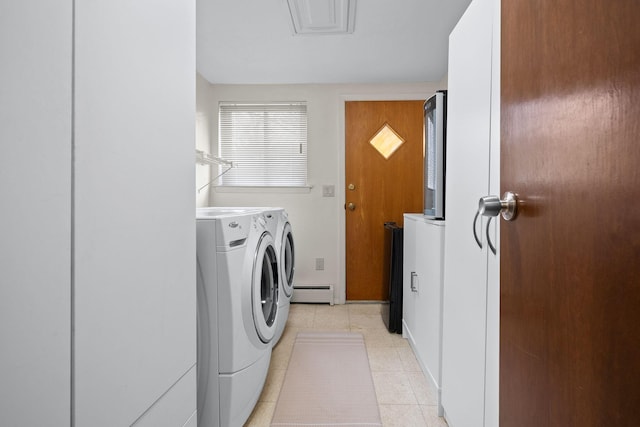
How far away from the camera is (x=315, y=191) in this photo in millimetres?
3303

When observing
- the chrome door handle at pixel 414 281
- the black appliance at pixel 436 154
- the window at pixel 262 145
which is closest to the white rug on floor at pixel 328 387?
the chrome door handle at pixel 414 281

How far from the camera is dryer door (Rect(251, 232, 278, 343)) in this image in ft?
4.59

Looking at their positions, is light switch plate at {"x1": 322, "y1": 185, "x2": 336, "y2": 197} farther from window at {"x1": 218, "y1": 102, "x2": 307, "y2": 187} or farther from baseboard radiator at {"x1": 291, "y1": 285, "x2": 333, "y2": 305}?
baseboard radiator at {"x1": 291, "y1": 285, "x2": 333, "y2": 305}

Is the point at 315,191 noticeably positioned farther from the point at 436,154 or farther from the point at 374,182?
the point at 436,154

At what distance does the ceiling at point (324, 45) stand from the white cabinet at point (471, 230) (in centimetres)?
89

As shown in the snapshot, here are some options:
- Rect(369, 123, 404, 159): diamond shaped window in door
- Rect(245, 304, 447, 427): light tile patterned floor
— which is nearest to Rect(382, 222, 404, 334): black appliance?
Rect(245, 304, 447, 427): light tile patterned floor

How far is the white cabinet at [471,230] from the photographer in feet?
3.15

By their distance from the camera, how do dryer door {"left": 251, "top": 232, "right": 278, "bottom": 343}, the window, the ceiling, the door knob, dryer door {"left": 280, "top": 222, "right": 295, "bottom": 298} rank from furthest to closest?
the window → dryer door {"left": 280, "top": 222, "right": 295, "bottom": 298} → the ceiling → dryer door {"left": 251, "top": 232, "right": 278, "bottom": 343} → the door knob

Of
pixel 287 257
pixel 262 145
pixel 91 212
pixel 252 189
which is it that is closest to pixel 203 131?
pixel 262 145

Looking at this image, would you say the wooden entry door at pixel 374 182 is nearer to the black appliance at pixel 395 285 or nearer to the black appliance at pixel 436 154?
the black appliance at pixel 395 285

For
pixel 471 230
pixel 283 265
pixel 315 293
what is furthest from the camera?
pixel 315 293

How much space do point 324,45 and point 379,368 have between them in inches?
89.7

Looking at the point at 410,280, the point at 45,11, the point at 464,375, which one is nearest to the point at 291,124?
the point at 410,280

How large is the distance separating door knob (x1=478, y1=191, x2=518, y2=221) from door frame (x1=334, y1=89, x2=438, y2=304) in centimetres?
254
